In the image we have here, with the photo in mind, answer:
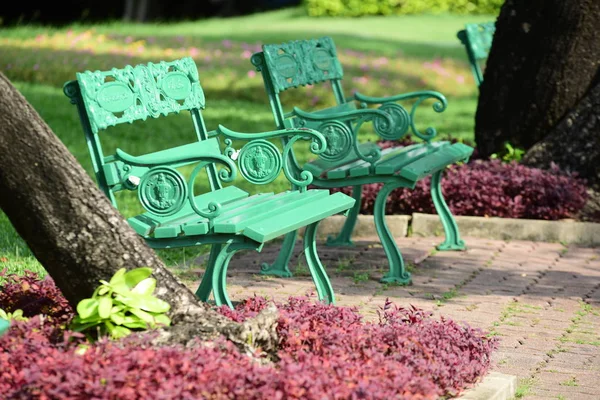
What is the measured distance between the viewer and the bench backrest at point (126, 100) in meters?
5.05

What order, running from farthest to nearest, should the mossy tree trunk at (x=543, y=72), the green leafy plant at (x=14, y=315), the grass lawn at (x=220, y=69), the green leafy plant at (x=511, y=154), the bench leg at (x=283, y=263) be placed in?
the grass lawn at (x=220, y=69) → the green leafy plant at (x=511, y=154) → the mossy tree trunk at (x=543, y=72) → the bench leg at (x=283, y=263) → the green leafy plant at (x=14, y=315)

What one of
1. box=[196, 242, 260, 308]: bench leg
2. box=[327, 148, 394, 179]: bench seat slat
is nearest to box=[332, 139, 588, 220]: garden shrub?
box=[327, 148, 394, 179]: bench seat slat

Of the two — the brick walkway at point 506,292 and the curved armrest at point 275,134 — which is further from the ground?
the curved armrest at point 275,134

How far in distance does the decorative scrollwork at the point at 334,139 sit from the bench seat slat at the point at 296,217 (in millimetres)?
824

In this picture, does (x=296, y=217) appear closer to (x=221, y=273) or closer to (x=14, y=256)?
(x=221, y=273)

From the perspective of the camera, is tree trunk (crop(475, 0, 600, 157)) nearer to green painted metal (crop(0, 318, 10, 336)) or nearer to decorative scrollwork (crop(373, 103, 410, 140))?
decorative scrollwork (crop(373, 103, 410, 140))

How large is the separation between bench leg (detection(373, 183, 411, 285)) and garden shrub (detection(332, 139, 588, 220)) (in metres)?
1.64

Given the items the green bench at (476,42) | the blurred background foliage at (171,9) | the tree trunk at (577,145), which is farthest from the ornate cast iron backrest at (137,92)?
the blurred background foliage at (171,9)

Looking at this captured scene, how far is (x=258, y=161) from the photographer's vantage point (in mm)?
5480

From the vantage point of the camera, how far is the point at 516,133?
9078mm

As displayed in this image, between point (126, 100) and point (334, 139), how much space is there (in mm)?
1617

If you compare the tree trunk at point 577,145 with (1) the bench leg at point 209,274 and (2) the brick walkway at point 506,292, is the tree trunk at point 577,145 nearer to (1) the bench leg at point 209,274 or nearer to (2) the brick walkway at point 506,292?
(2) the brick walkway at point 506,292

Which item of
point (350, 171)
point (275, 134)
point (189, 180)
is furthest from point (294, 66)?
point (189, 180)

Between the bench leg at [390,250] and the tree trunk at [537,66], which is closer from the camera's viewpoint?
the bench leg at [390,250]
